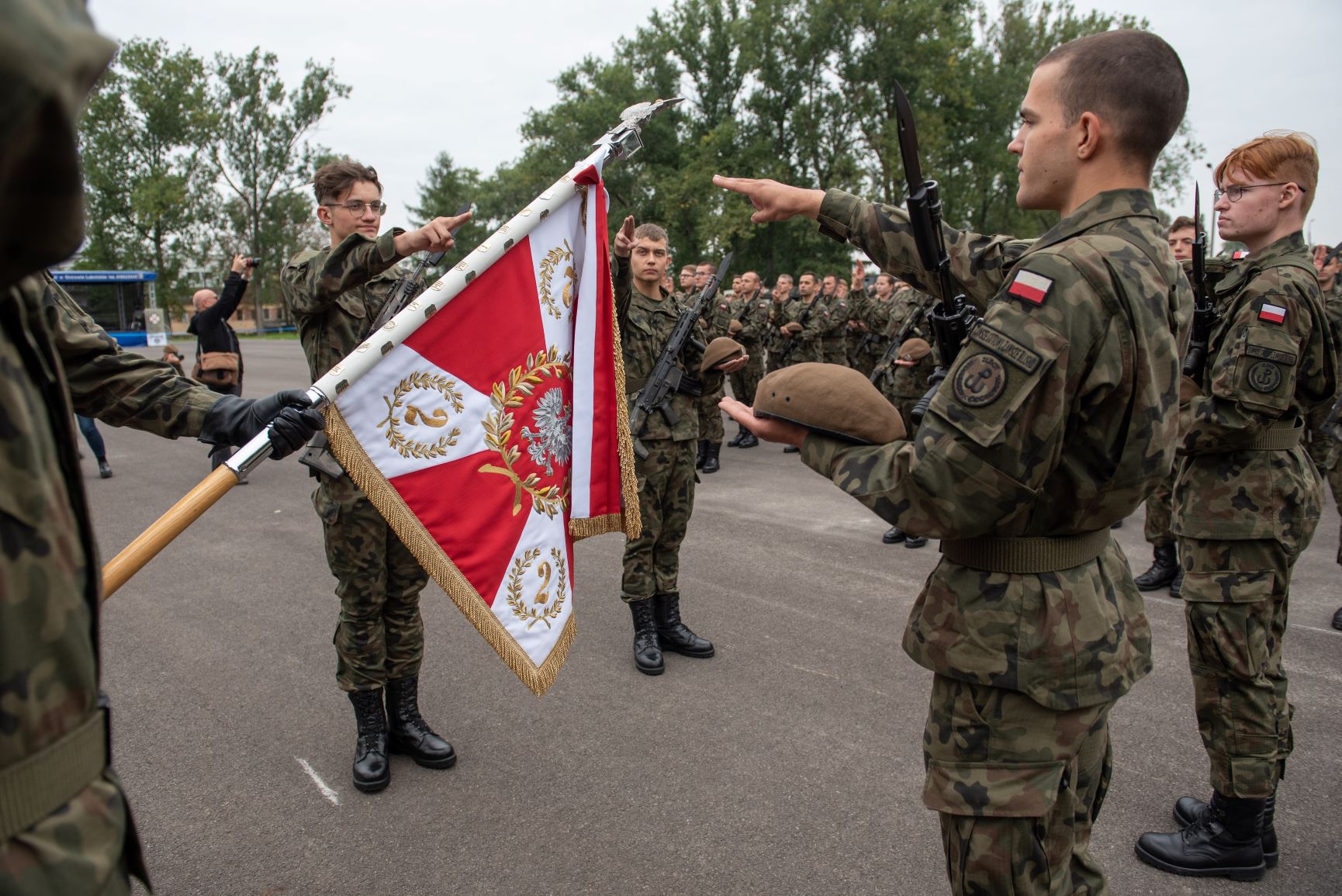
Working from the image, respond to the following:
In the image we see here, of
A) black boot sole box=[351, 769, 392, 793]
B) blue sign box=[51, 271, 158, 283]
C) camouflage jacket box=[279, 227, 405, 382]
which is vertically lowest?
blue sign box=[51, 271, 158, 283]

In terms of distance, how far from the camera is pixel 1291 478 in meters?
2.82

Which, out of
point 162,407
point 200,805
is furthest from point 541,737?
point 162,407

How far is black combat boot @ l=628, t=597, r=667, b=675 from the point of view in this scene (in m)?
4.05

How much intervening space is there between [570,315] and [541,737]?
1702 mm

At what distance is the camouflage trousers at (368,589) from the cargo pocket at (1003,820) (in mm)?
2035

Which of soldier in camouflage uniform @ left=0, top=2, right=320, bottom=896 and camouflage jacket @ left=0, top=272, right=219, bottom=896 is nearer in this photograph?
soldier in camouflage uniform @ left=0, top=2, right=320, bottom=896

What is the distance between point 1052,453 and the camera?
5.19ft

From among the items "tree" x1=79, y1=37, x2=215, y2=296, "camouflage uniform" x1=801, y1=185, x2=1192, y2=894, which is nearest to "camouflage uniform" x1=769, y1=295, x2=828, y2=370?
"camouflage uniform" x1=801, y1=185, x2=1192, y2=894

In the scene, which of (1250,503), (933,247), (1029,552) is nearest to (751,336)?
(1250,503)

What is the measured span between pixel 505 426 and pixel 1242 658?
92.6 inches

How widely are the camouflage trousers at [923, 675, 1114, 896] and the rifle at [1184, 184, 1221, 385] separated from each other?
6.40 feet

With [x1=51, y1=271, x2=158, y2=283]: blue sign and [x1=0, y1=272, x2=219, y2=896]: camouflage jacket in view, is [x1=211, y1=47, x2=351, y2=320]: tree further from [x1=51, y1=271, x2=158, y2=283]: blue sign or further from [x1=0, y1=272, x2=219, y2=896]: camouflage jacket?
[x1=0, y1=272, x2=219, y2=896]: camouflage jacket

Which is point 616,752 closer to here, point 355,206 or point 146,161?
point 355,206

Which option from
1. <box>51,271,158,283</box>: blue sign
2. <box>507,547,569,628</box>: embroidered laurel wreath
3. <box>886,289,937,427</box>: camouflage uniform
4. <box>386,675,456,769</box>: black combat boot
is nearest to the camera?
<box>507,547,569,628</box>: embroidered laurel wreath
